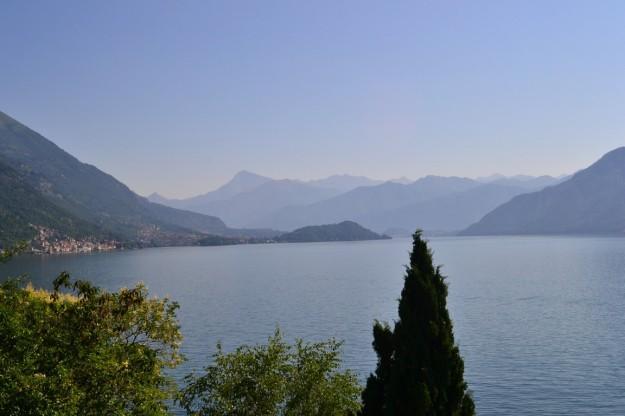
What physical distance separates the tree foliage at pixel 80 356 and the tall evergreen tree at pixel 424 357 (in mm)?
11936

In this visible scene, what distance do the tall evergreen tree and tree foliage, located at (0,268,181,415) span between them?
39.2 feet

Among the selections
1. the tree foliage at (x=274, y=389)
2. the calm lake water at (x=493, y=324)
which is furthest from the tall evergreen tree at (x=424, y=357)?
the calm lake water at (x=493, y=324)

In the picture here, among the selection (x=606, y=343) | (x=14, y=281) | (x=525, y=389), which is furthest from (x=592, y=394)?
(x=14, y=281)

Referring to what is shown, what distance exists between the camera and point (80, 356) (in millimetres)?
28125

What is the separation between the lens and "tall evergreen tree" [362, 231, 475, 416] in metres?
27.5

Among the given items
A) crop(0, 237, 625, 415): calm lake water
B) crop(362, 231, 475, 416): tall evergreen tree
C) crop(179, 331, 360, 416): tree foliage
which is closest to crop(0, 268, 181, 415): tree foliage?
crop(179, 331, 360, 416): tree foliage

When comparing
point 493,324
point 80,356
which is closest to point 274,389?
point 80,356

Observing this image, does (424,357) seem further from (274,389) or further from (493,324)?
(493,324)

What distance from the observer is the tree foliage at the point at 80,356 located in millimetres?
22812

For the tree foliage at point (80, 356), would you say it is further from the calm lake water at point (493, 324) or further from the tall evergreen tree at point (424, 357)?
the calm lake water at point (493, 324)

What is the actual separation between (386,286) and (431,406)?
149 meters

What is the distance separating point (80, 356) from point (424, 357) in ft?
54.7

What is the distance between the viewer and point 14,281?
33.3 m

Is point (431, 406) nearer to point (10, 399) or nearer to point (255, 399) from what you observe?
point (255, 399)
